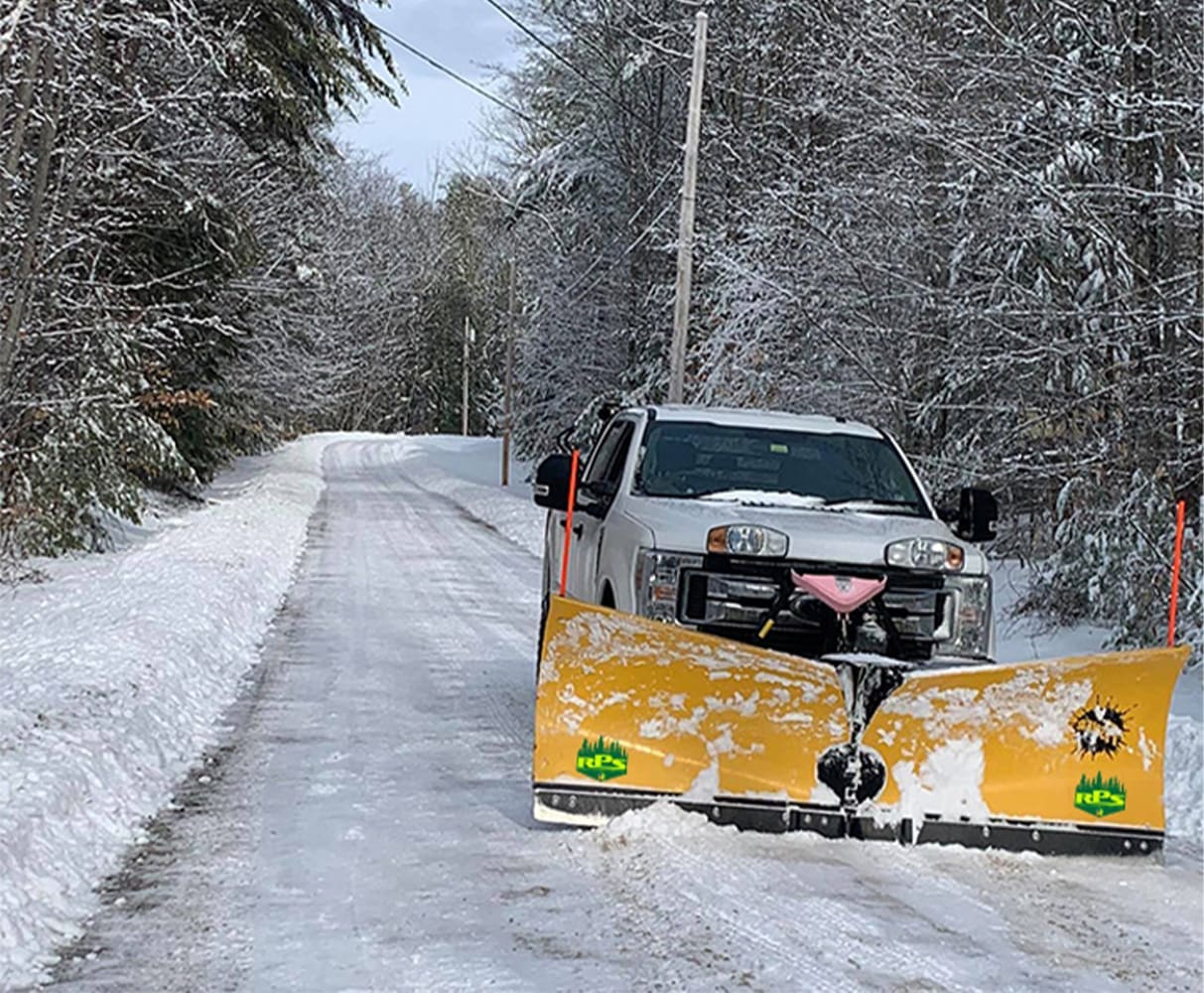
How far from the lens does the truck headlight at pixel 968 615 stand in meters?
6.70

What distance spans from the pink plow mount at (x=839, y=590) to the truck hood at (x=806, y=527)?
108 millimetres

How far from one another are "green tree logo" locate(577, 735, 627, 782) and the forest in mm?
5444

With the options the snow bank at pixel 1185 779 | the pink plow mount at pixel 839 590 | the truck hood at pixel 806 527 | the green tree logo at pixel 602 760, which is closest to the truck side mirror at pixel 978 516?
the truck hood at pixel 806 527

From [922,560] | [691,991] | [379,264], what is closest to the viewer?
[691,991]

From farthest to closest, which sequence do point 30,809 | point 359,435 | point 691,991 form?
point 359,435, point 30,809, point 691,991

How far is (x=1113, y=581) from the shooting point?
1107cm

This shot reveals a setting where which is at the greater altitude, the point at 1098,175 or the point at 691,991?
the point at 1098,175

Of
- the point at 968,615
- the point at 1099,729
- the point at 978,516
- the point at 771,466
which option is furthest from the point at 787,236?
the point at 1099,729

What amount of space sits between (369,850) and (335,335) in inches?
1564

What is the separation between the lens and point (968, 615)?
22.1 ft

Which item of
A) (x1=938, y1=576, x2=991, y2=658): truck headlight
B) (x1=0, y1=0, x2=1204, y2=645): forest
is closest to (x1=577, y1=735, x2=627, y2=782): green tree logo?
(x1=938, y1=576, x2=991, y2=658): truck headlight

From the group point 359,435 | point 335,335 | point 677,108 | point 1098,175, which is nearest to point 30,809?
point 1098,175

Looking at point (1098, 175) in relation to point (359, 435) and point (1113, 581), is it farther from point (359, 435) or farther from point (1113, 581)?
point (359, 435)

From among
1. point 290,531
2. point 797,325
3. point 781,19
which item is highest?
point 781,19
